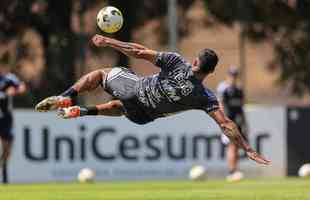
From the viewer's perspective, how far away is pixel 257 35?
40219 mm

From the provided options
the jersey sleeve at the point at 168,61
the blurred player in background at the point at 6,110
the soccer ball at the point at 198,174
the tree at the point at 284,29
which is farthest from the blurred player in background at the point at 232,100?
the tree at the point at 284,29

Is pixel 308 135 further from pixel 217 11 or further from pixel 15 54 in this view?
pixel 15 54

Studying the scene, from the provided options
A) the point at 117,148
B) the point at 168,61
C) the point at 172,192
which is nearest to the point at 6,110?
the point at 117,148

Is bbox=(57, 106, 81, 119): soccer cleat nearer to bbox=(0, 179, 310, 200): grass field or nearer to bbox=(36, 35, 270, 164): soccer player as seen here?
bbox=(36, 35, 270, 164): soccer player

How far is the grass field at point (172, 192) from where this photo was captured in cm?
1655

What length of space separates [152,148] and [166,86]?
10526mm

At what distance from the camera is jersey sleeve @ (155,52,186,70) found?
1525 cm

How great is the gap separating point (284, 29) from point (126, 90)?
24982mm

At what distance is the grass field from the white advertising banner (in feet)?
14.1

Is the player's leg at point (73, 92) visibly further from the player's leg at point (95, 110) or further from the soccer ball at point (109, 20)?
the soccer ball at point (109, 20)

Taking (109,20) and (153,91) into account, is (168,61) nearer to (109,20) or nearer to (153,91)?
(153,91)

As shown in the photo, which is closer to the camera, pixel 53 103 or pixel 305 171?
pixel 53 103

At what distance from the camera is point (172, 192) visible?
60.0ft

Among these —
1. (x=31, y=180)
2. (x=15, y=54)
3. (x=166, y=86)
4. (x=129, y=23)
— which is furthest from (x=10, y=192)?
(x=15, y=54)
